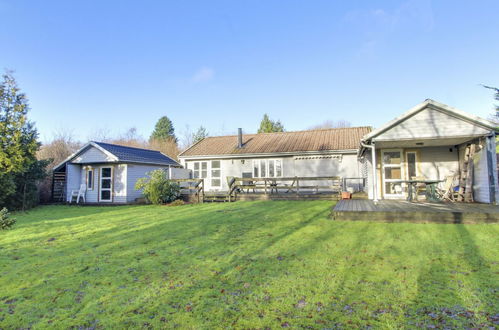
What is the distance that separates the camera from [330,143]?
56.7ft

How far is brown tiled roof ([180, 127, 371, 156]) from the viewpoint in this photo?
56.2 ft

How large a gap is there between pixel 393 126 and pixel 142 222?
9632 mm

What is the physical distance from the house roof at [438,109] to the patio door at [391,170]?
8.17ft

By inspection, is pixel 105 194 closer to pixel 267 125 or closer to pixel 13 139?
pixel 13 139

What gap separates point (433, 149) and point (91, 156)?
1904 cm

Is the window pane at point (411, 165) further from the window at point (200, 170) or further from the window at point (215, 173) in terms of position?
the window at point (200, 170)

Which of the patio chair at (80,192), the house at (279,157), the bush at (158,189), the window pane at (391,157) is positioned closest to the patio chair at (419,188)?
the window pane at (391,157)

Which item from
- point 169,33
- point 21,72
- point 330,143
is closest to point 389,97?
point 330,143

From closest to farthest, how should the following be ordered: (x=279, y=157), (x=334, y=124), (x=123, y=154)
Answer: (x=123, y=154)
(x=279, y=157)
(x=334, y=124)

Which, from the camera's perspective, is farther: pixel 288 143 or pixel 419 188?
pixel 288 143

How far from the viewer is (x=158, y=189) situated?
14305 mm

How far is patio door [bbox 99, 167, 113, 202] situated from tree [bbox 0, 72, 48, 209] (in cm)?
372

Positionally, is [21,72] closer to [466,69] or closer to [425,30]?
[425,30]

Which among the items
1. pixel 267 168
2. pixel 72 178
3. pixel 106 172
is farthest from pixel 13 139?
pixel 267 168
